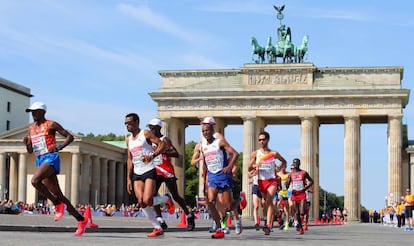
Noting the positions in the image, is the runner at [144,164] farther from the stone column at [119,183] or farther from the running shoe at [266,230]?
the stone column at [119,183]

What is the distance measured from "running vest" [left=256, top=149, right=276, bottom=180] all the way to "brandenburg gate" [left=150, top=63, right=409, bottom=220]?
66.4 m

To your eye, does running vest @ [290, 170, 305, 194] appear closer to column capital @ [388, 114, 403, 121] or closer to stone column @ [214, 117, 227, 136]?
column capital @ [388, 114, 403, 121]

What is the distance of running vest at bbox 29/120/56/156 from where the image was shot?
18656 millimetres

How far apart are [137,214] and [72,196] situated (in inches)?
778

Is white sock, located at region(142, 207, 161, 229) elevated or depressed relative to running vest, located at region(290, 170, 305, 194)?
depressed

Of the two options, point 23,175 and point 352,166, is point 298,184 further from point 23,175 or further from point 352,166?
point 23,175

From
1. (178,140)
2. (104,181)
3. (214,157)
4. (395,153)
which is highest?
(178,140)

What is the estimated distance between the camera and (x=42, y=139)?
1872 cm

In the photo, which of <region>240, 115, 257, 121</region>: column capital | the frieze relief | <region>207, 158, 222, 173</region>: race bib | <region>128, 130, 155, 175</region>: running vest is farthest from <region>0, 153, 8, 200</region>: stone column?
<region>128, 130, 155, 175</region>: running vest

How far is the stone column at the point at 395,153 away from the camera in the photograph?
8862 cm

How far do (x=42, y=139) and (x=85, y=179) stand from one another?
255ft

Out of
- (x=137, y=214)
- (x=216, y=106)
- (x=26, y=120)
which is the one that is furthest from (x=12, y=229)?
(x=26, y=120)

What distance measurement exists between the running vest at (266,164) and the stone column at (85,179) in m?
72.5

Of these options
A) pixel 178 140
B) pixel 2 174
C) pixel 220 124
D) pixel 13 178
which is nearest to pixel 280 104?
pixel 220 124
